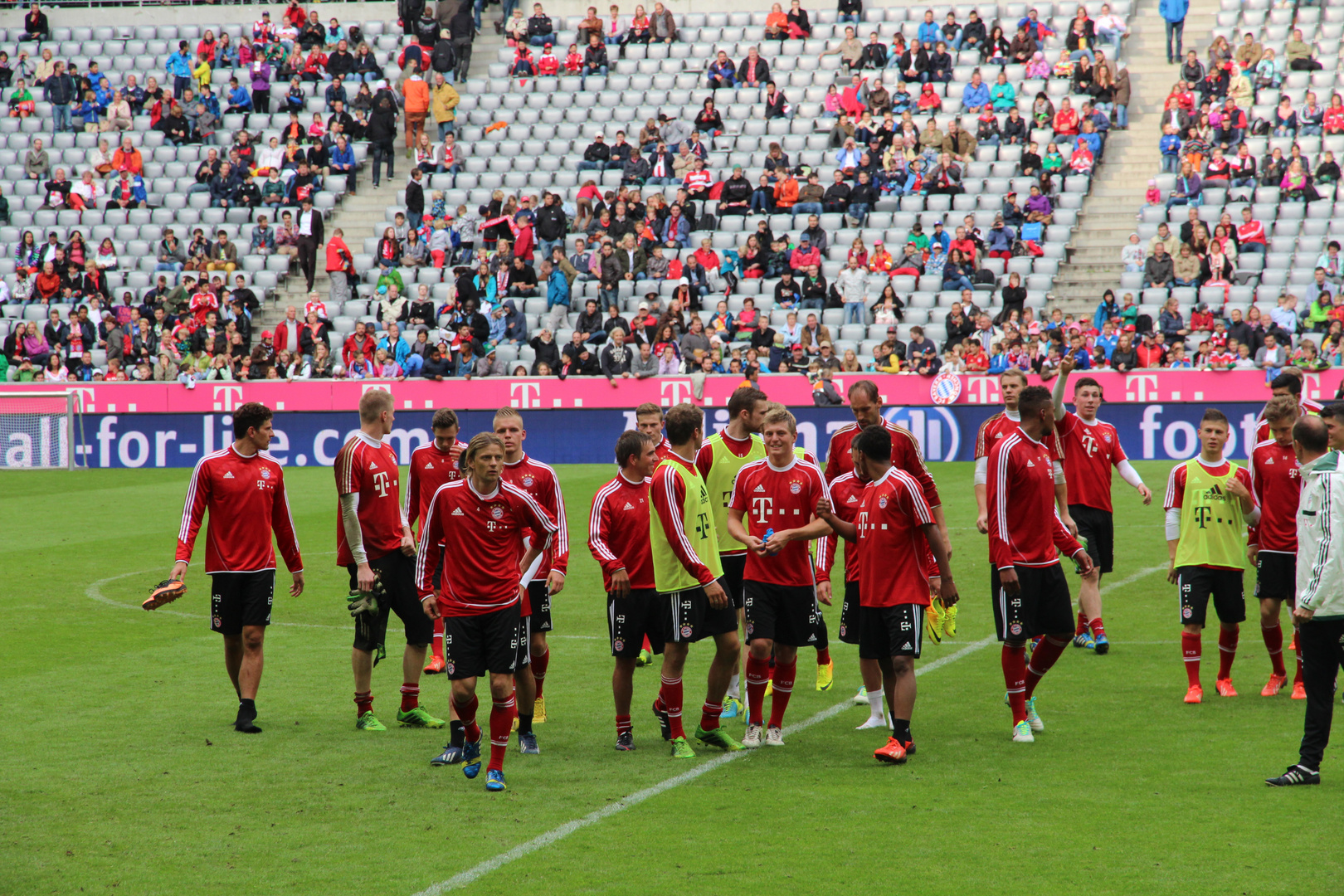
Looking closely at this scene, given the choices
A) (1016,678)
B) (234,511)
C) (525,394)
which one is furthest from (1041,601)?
(525,394)

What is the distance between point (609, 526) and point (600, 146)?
26.0 meters

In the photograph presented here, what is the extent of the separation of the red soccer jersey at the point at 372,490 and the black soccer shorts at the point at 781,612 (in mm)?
2503

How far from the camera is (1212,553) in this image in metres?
9.73

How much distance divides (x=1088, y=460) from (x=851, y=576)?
12.1 ft

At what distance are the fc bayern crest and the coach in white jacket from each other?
16494mm

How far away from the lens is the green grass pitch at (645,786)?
242 inches

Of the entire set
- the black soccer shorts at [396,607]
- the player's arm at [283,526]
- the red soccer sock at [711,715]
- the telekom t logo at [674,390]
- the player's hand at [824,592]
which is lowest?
the red soccer sock at [711,715]

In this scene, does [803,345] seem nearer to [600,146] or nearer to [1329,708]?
[600,146]

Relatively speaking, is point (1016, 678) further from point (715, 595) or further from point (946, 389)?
point (946, 389)

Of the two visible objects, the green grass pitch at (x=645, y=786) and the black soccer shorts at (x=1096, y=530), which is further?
the black soccer shorts at (x=1096, y=530)

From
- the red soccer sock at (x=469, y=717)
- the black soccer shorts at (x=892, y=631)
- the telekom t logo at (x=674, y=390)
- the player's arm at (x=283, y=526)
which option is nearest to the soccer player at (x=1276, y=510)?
the black soccer shorts at (x=892, y=631)

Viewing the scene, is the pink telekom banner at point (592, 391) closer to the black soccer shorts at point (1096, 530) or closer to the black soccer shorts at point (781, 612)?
the black soccer shorts at point (1096, 530)

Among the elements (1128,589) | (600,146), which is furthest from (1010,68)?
(1128,589)

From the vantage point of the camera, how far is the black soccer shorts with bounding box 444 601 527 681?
754 cm
